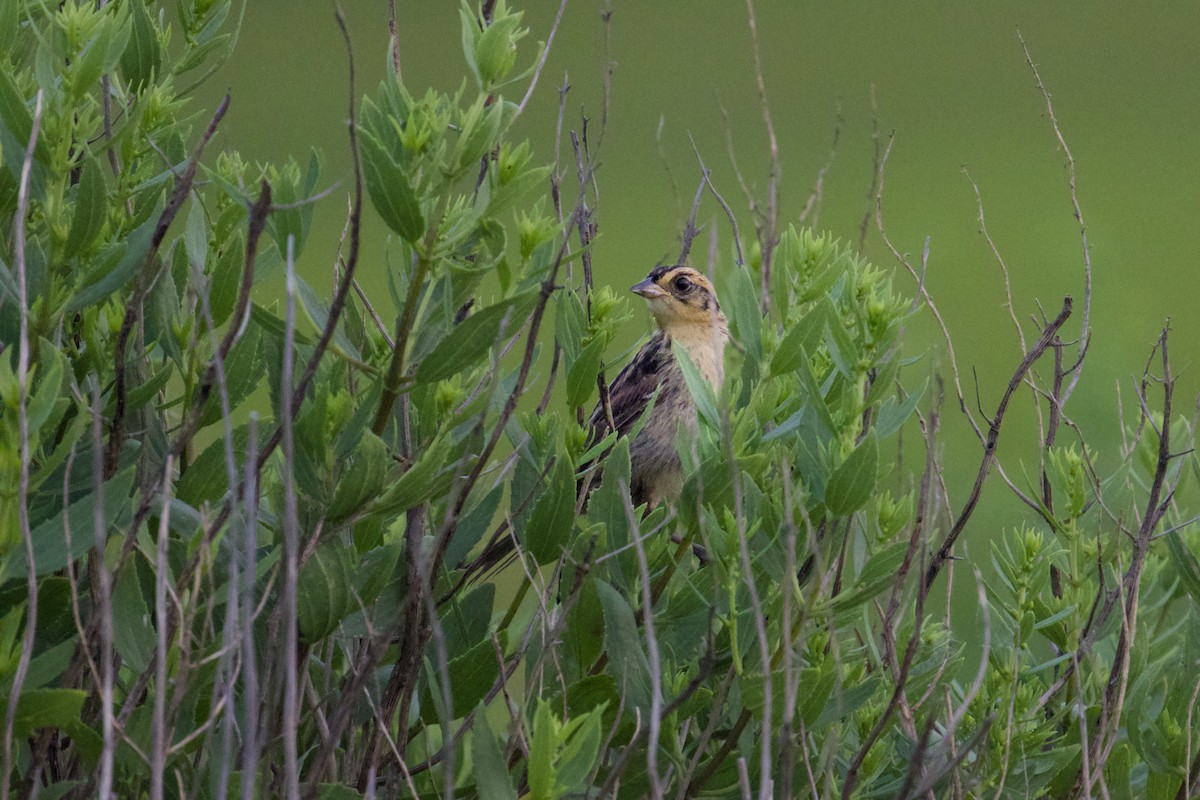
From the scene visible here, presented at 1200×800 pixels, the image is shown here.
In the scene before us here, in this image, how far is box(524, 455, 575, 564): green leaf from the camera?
2.23 meters

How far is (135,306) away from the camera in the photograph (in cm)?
195

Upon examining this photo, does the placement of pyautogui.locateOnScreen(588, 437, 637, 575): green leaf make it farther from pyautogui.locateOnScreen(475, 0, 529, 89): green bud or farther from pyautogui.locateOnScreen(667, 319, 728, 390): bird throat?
pyautogui.locateOnScreen(667, 319, 728, 390): bird throat

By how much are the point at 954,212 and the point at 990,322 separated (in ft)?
6.88

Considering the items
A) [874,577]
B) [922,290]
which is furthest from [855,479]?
[922,290]

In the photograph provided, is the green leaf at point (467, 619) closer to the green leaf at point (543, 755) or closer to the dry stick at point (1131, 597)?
the green leaf at point (543, 755)

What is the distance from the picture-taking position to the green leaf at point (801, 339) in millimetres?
2154

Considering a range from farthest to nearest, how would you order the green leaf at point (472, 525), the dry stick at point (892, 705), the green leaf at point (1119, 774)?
the green leaf at point (1119, 774) < the green leaf at point (472, 525) < the dry stick at point (892, 705)

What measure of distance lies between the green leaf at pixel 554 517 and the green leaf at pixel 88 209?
75 centimetres

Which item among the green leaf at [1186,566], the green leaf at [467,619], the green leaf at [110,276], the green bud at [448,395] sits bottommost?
the green leaf at [467,619]

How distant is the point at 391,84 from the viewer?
6.43ft

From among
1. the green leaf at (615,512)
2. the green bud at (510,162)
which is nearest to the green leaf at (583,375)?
the green leaf at (615,512)

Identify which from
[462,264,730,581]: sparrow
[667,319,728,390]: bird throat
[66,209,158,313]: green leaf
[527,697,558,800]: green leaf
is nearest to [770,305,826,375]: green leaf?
[527,697,558,800]: green leaf

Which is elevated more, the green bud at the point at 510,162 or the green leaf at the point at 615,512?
the green bud at the point at 510,162

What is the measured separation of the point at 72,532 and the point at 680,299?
345 cm
